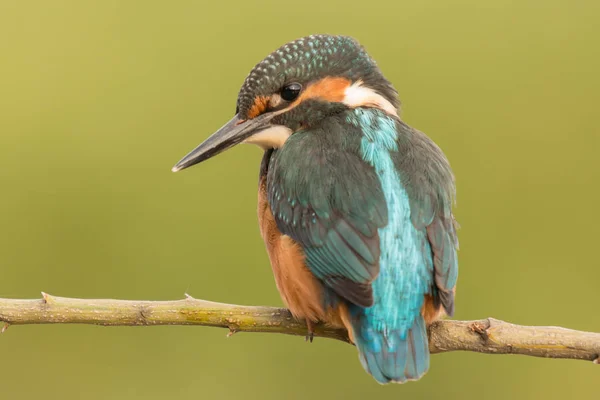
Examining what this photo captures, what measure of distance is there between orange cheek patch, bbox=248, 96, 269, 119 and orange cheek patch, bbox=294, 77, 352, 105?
80 millimetres

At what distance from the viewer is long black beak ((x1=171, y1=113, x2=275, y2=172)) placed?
2.58 m

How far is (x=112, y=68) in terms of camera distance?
12.4ft

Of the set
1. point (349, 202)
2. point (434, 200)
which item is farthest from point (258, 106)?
point (434, 200)

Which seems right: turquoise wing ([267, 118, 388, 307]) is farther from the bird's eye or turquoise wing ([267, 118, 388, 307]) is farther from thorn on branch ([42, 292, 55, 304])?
thorn on branch ([42, 292, 55, 304])

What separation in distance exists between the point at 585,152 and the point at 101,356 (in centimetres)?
191

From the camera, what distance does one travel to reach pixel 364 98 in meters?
2.68

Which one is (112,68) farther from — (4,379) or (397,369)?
(397,369)

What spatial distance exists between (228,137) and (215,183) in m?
0.92

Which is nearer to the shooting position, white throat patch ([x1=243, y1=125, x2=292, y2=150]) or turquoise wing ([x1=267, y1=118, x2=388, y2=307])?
turquoise wing ([x1=267, y1=118, x2=388, y2=307])

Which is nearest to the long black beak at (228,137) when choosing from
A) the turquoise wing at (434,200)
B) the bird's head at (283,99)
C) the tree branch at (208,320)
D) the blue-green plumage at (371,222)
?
the bird's head at (283,99)

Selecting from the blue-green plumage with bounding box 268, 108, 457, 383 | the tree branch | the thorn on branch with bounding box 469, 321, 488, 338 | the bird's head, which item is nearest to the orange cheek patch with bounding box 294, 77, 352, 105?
the bird's head

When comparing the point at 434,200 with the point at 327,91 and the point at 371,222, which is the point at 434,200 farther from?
the point at 327,91

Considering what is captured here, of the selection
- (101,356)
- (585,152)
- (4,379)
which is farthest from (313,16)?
(4,379)

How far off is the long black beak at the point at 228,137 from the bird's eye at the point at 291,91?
0.06 metres
